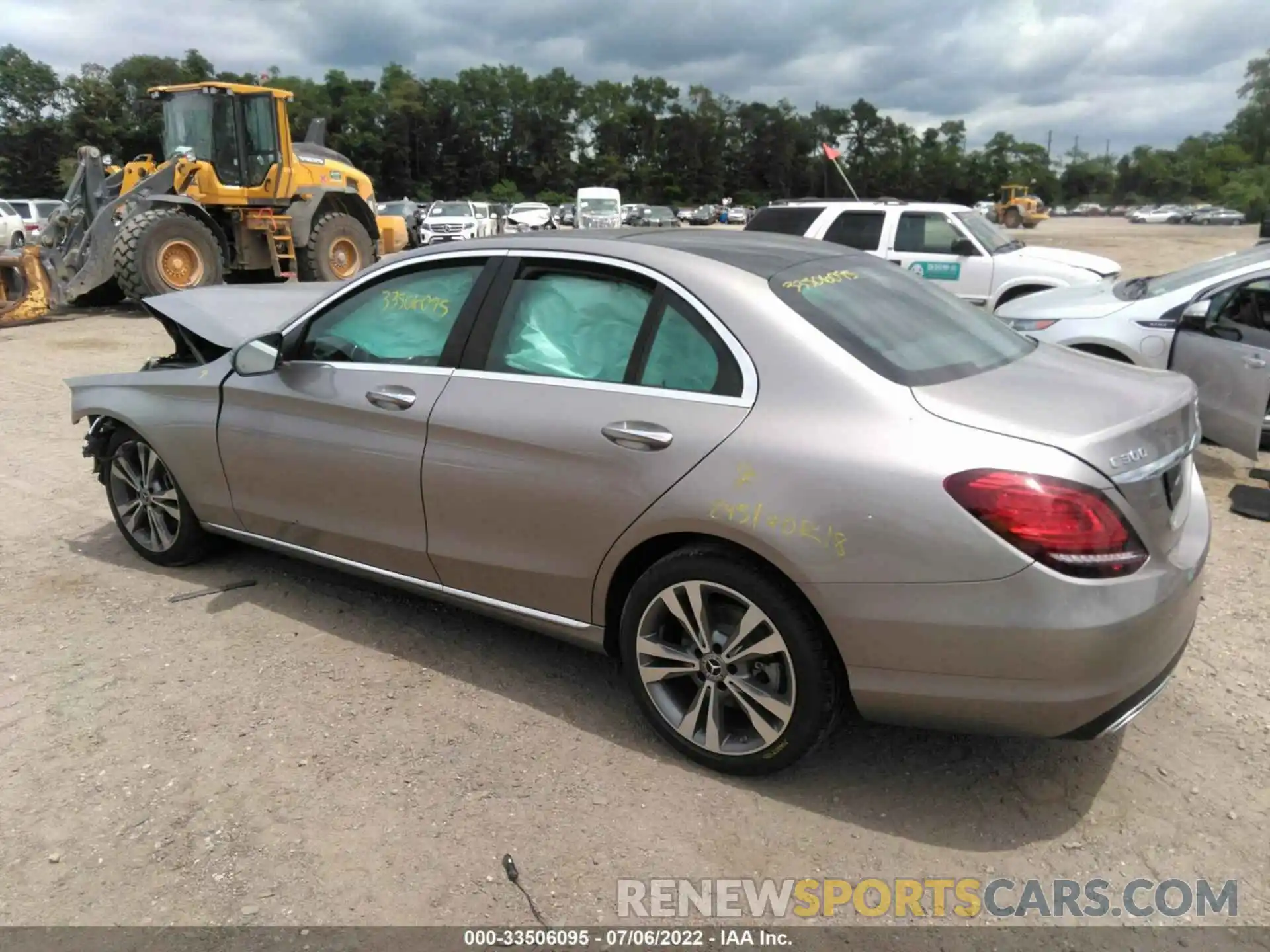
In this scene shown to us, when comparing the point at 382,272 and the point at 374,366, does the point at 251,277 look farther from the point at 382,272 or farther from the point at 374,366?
the point at 374,366

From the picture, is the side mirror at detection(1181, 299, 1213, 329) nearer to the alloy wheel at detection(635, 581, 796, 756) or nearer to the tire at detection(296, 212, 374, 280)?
the alloy wheel at detection(635, 581, 796, 756)

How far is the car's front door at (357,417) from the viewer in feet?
11.7

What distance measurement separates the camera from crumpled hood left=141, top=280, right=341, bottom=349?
4.58 metres

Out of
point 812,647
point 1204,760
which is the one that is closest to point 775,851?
point 812,647

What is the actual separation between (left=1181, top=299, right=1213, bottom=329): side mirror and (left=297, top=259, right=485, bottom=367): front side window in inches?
183

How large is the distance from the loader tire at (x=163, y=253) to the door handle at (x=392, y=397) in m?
10.5

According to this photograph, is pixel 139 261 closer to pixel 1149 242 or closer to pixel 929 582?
pixel 929 582

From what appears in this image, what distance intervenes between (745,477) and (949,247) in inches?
354

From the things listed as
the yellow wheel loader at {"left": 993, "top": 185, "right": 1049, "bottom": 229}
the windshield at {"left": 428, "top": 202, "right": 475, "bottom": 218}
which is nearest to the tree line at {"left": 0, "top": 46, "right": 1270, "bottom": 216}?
the yellow wheel loader at {"left": 993, "top": 185, "right": 1049, "bottom": 229}

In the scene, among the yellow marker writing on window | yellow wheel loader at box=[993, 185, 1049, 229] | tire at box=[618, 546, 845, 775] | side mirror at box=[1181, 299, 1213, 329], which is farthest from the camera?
yellow wheel loader at box=[993, 185, 1049, 229]

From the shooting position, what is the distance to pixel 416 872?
8.63 feet

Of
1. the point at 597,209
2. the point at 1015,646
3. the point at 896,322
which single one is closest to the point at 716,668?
the point at 1015,646

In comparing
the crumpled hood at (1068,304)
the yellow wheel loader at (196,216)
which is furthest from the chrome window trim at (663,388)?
the yellow wheel loader at (196,216)

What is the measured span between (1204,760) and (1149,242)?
42.1 m
